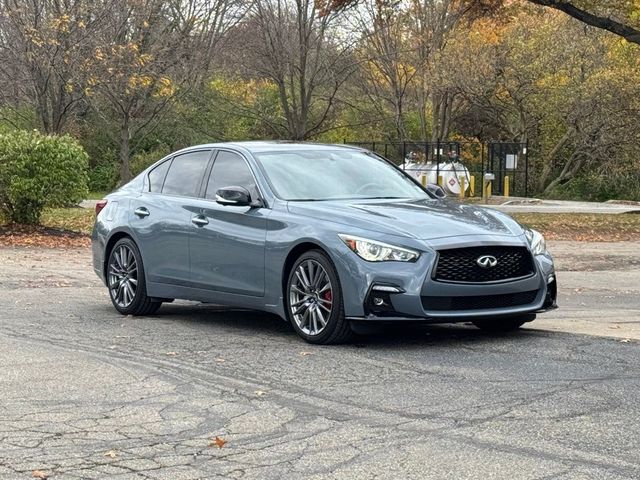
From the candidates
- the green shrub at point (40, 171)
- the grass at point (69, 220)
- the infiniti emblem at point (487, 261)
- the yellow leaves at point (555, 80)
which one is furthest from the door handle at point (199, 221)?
the yellow leaves at point (555, 80)

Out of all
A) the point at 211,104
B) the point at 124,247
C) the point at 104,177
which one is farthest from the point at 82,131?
the point at 124,247

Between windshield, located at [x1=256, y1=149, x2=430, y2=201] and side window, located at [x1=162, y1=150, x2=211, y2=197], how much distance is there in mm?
782

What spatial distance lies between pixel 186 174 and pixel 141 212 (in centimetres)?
56

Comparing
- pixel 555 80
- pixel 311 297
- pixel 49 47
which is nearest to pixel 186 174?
pixel 311 297

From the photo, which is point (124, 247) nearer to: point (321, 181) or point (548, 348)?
point (321, 181)

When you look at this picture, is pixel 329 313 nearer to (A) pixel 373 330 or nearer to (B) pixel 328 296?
(B) pixel 328 296

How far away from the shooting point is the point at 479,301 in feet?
27.0

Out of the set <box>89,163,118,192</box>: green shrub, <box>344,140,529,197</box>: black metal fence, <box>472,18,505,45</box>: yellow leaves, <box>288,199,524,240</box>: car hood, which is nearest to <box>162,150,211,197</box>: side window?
<box>288,199,524,240</box>: car hood

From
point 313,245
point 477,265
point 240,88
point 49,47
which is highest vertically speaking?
point 240,88

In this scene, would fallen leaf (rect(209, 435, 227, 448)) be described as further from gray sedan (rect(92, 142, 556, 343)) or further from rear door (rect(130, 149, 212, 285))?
rear door (rect(130, 149, 212, 285))

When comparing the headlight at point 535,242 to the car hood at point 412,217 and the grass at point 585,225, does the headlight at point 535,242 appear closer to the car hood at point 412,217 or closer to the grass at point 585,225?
the car hood at point 412,217

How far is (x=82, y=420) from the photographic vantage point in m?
6.19

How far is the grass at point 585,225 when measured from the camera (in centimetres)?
2225

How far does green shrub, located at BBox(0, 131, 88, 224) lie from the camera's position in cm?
1995
